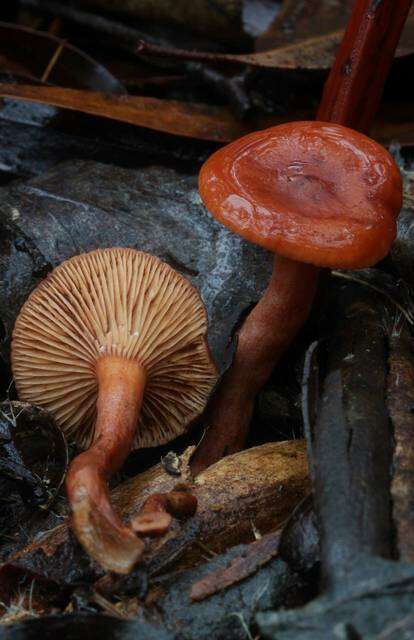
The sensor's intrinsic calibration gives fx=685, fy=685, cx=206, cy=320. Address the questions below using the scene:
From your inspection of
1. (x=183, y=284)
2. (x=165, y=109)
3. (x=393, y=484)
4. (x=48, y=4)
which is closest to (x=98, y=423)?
(x=183, y=284)

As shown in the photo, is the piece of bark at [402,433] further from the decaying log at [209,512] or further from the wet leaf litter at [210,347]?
the decaying log at [209,512]

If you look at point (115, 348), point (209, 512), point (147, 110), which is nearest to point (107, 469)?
point (209, 512)

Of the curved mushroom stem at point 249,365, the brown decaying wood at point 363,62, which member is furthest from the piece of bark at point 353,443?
the brown decaying wood at point 363,62

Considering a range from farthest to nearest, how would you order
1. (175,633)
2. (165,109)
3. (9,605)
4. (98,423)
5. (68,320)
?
(165,109) < (68,320) < (98,423) < (9,605) < (175,633)

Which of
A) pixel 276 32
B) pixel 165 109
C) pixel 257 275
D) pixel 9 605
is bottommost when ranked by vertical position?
pixel 9 605

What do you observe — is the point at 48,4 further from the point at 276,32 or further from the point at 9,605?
the point at 9,605

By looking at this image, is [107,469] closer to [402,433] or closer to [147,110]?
[402,433]
